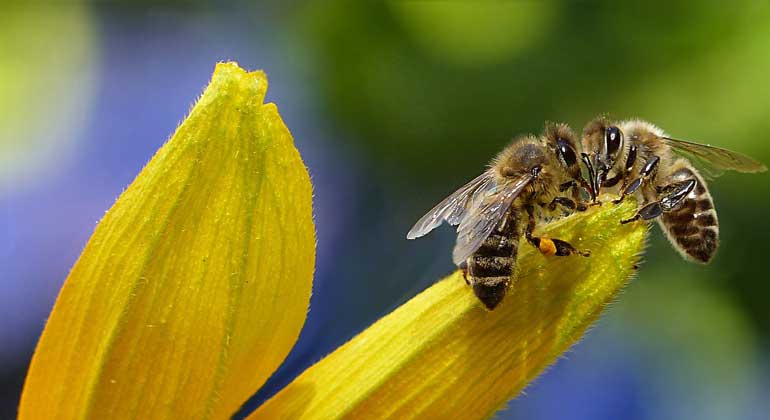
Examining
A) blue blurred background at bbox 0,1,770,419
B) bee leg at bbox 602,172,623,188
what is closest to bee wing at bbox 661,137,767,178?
bee leg at bbox 602,172,623,188

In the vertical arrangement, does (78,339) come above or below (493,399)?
above

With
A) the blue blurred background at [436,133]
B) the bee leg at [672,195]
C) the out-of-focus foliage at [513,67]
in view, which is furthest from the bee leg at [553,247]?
the out-of-focus foliage at [513,67]

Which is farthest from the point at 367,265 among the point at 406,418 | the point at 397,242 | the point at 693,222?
the point at 406,418

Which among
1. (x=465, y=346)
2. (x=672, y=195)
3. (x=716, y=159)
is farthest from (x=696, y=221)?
(x=465, y=346)

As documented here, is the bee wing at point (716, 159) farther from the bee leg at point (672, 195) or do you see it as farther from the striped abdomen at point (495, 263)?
the striped abdomen at point (495, 263)

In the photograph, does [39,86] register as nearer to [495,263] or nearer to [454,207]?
[454,207]

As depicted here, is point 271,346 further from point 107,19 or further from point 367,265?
point 107,19
